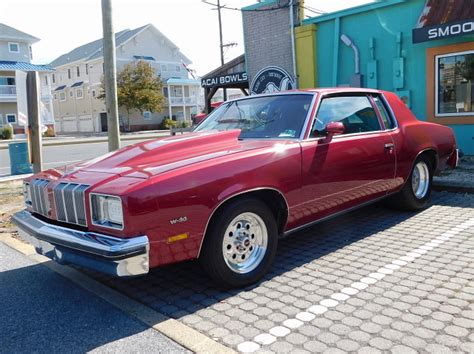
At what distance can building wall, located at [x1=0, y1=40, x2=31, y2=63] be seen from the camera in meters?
43.6

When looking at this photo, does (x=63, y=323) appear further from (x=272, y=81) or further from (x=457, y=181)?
(x=272, y=81)

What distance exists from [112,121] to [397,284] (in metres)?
5.38

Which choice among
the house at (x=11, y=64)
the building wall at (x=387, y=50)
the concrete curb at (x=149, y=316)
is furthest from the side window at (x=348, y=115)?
the house at (x=11, y=64)

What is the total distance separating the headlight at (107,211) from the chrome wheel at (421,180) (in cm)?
422

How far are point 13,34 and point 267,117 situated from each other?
46.5m

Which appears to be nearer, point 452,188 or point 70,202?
point 70,202

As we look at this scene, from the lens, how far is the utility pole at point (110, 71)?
7203 mm

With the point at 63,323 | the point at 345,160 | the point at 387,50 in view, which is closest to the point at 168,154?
the point at 63,323

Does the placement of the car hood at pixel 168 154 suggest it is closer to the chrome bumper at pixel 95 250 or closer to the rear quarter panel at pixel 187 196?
the rear quarter panel at pixel 187 196

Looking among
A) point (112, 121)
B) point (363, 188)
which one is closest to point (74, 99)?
point (112, 121)

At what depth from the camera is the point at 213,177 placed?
3.45 meters

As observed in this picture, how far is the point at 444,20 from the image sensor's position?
8.66 m

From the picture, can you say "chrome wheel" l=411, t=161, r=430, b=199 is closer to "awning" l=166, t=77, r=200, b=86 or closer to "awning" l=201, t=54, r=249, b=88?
"awning" l=201, t=54, r=249, b=88

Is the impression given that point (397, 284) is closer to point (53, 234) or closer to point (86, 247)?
point (86, 247)
